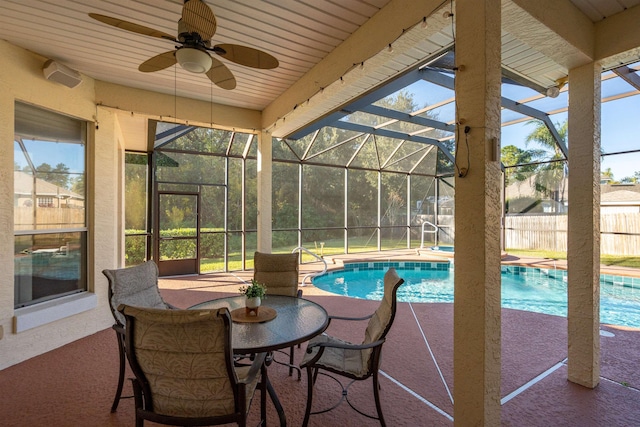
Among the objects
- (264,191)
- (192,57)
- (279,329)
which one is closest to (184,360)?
(279,329)

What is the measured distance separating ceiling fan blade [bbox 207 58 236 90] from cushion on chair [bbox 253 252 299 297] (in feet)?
5.88

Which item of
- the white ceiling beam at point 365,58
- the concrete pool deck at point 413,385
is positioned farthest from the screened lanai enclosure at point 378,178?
the concrete pool deck at point 413,385

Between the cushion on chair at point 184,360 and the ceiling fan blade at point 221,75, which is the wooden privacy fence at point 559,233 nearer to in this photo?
the ceiling fan blade at point 221,75

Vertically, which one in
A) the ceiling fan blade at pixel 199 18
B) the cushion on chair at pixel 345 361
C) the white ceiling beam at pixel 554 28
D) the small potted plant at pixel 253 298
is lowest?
the cushion on chair at pixel 345 361

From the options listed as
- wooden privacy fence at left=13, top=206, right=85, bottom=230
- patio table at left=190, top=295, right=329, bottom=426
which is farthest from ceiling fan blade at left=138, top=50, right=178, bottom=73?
wooden privacy fence at left=13, top=206, right=85, bottom=230

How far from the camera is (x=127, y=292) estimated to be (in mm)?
2467

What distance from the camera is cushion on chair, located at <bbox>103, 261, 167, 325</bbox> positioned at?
2375 millimetres

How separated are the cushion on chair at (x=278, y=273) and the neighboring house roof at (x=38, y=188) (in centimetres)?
238

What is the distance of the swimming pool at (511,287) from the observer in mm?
5738

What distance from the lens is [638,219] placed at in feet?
26.9

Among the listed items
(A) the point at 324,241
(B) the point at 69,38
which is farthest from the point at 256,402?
(A) the point at 324,241

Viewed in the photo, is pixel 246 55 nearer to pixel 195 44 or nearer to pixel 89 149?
pixel 195 44

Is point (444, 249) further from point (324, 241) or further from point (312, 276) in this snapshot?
point (312, 276)

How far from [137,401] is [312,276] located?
5.34m
